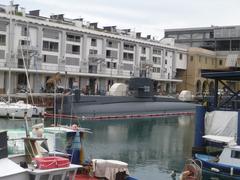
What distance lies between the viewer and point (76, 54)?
349 ft

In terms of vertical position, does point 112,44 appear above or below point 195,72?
above

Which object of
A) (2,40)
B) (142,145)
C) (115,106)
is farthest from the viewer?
(2,40)

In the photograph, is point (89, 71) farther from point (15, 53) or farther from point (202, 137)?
point (202, 137)

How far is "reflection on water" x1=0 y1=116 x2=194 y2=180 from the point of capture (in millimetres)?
37250

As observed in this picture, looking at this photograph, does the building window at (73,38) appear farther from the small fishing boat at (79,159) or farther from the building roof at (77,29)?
the small fishing boat at (79,159)

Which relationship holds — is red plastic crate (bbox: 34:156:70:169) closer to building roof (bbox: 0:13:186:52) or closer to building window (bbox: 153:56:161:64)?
building roof (bbox: 0:13:186:52)

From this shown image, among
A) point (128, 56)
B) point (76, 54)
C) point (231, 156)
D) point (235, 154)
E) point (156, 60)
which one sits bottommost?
point (231, 156)

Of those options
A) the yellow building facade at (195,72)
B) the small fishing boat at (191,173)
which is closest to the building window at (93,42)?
the yellow building facade at (195,72)

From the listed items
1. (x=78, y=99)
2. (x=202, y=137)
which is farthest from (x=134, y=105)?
(x=202, y=137)

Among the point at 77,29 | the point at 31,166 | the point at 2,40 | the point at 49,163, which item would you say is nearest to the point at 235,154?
the point at 49,163

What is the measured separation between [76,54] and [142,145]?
59.2m

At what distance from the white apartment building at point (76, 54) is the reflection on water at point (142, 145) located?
21873mm

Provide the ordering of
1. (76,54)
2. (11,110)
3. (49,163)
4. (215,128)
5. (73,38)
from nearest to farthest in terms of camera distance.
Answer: (49,163)
(215,128)
(11,110)
(73,38)
(76,54)

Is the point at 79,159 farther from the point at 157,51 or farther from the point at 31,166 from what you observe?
the point at 157,51
